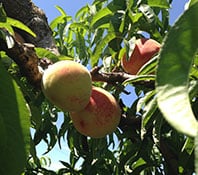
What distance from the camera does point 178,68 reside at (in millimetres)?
310

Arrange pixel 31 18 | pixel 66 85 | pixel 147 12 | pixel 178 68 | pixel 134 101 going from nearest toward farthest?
pixel 178 68 < pixel 66 85 < pixel 147 12 < pixel 134 101 < pixel 31 18

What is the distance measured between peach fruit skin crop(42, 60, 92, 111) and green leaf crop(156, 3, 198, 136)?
56cm

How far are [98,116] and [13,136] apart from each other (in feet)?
1.47

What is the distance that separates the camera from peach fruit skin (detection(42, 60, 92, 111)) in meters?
0.87

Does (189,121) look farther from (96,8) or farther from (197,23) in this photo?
(96,8)

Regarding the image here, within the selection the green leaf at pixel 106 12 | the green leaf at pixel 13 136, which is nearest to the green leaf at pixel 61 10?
the green leaf at pixel 106 12

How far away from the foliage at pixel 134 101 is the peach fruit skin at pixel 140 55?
3 cm

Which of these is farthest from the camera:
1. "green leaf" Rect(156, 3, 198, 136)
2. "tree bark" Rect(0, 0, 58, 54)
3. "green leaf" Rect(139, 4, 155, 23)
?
"tree bark" Rect(0, 0, 58, 54)

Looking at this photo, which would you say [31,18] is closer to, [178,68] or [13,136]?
[13,136]

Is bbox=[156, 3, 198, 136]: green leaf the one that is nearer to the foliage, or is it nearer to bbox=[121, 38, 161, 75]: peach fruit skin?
the foliage

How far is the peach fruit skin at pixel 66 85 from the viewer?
0.87 m

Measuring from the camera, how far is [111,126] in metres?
0.98

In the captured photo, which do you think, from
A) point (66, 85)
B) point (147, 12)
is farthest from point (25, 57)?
point (147, 12)

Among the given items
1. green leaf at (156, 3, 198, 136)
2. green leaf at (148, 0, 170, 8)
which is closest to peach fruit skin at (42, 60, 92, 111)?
green leaf at (148, 0, 170, 8)
